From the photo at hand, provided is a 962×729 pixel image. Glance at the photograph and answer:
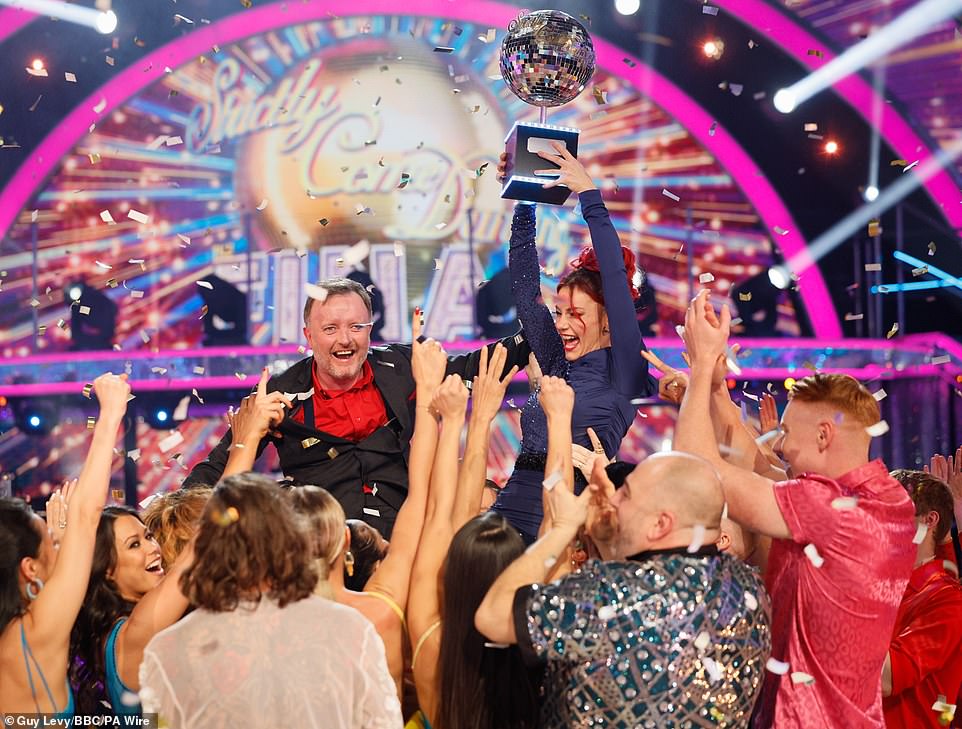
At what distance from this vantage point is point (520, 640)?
2129 millimetres

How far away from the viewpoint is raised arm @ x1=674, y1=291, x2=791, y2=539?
8.12 feet

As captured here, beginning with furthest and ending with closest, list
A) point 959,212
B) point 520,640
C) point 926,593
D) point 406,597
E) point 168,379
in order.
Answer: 1. point 959,212
2. point 168,379
3. point 926,593
4. point 406,597
5. point 520,640

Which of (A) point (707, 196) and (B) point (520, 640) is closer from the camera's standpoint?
(B) point (520, 640)

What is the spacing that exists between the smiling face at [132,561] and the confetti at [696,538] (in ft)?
4.41

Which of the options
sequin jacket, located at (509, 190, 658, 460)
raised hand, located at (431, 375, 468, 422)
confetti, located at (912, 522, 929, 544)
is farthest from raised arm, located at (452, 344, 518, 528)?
confetti, located at (912, 522, 929, 544)

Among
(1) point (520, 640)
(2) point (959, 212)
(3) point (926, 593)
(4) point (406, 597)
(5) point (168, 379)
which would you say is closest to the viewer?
(1) point (520, 640)

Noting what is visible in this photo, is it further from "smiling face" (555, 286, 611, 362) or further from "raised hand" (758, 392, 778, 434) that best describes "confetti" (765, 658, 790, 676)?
"smiling face" (555, 286, 611, 362)

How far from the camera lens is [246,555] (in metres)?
2.11

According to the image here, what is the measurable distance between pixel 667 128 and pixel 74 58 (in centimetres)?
456

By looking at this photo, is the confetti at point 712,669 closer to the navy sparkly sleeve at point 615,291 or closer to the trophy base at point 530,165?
the navy sparkly sleeve at point 615,291

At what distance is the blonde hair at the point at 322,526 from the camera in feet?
7.79

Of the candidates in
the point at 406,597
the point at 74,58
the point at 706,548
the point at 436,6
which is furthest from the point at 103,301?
the point at 706,548

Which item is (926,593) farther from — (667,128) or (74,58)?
(74,58)

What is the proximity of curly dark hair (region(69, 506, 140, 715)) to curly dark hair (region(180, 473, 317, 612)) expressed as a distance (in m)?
0.68
